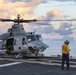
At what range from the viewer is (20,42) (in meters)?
34.3

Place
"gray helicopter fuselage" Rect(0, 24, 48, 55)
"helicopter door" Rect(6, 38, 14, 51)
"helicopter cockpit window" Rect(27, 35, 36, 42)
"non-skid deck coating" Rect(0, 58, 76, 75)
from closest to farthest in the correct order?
"non-skid deck coating" Rect(0, 58, 76, 75)
"gray helicopter fuselage" Rect(0, 24, 48, 55)
"helicopter cockpit window" Rect(27, 35, 36, 42)
"helicopter door" Rect(6, 38, 14, 51)

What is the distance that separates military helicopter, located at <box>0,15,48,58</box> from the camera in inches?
1286

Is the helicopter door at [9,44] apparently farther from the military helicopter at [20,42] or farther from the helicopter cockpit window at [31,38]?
the helicopter cockpit window at [31,38]

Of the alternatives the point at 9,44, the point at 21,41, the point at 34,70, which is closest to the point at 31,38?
the point at 21,41

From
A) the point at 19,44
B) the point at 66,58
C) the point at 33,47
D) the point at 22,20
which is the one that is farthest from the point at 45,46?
the point at 66,58

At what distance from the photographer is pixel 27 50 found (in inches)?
1313

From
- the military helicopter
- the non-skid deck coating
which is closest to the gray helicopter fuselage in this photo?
the military helicopter

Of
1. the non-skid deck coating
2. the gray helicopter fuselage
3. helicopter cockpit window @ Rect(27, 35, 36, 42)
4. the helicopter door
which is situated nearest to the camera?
the non-skid deck coating

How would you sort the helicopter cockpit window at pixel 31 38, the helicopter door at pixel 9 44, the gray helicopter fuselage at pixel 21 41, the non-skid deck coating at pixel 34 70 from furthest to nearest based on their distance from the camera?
the helicopter door at pixel 9 44 → the helicopter cockpit window at pixel 31 38 → the gray helicopter fuselage at pixel 21 41 → the non-skid deck coating at pixel 34 70

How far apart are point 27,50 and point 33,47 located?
1.22m

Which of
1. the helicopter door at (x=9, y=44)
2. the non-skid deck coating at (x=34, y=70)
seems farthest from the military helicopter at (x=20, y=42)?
the non-skid deck coating at (x=34, y=70)

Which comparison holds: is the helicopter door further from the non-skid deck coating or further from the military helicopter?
the non-skid deck coating

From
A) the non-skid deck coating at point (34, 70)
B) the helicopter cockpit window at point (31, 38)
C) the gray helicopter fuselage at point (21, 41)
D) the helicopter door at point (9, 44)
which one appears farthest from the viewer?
the helicopter door at point (9, 44)

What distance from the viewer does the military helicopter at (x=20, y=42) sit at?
32.7 metres
